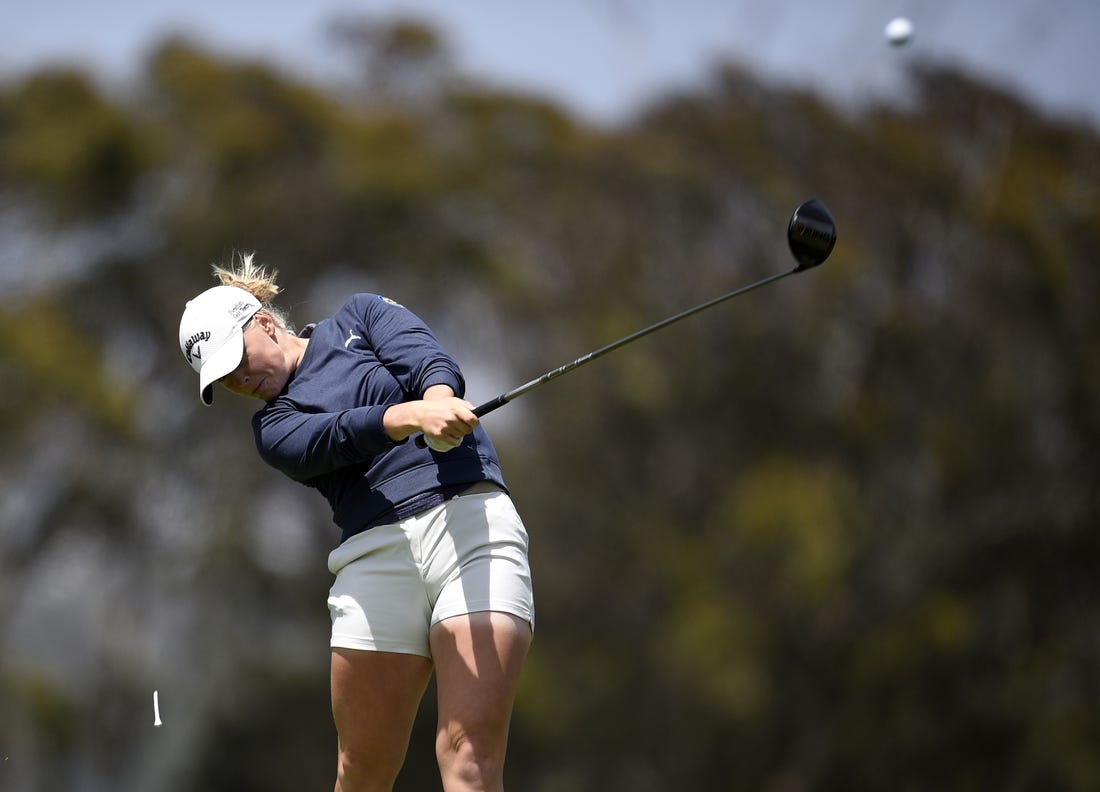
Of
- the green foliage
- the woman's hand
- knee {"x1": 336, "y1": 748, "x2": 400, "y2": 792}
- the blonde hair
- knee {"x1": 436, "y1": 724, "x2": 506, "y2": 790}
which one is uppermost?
the green foliage

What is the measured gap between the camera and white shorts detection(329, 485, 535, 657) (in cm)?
369

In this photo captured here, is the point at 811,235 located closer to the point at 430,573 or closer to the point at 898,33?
the point at 430,573

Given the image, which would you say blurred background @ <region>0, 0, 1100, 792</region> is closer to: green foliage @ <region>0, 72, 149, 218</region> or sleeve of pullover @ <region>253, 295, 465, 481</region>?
green foliage @ <region>0, 72, 149, 218</region>

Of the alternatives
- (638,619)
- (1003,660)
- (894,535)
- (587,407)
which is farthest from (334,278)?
(1003,660)

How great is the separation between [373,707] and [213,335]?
100 centimetres

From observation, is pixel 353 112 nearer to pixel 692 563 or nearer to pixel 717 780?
pixel 692 563

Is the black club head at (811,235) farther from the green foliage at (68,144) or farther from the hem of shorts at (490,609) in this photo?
the green foliage at (68,144)

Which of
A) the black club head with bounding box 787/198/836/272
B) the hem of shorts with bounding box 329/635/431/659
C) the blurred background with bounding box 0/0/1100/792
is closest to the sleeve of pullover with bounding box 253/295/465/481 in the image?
the hem of shorts with bounding box 329/635/431/659

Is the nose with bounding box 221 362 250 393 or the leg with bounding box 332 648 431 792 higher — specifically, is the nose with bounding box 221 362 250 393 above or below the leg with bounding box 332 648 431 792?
above

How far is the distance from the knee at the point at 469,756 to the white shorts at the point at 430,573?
26cm

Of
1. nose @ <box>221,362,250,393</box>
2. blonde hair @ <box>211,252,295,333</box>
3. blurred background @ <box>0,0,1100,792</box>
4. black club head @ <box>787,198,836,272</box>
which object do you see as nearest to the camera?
nose @ <box>221,362,250,393</box>

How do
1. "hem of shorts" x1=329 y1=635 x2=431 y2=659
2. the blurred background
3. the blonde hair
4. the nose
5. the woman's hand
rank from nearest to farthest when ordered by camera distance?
the woman's hand < "hem of shorts" x1=329 y1=635 x2=431 y2=659 < the nose < the blonde hair < the blurred background

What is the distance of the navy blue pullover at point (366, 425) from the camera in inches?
146

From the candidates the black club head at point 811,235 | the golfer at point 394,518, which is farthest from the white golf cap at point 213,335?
the black club head at point 811,235
